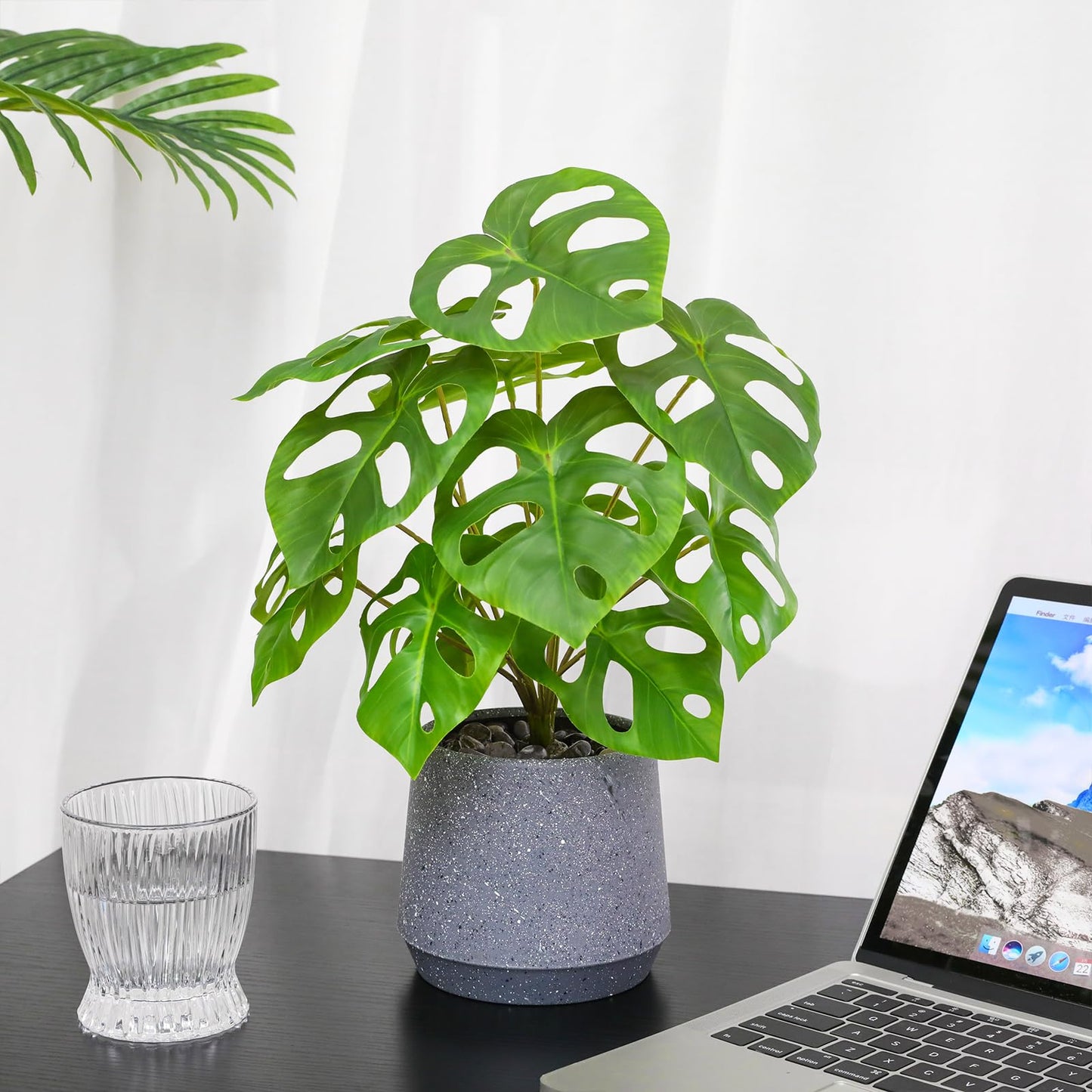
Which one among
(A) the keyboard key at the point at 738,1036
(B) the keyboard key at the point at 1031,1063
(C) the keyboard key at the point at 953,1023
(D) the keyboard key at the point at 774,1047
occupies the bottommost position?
(A) the keyboard key at the point at 738,1036

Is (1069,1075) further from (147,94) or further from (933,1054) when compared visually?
(147,94)

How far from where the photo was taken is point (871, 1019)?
0.73 meters

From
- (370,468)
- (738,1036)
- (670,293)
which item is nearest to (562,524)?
(370,468)

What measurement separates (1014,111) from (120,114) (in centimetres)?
80

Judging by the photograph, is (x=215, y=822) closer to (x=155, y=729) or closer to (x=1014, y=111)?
(x=155, y=729)

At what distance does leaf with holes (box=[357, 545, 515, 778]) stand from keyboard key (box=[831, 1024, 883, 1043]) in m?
0.27

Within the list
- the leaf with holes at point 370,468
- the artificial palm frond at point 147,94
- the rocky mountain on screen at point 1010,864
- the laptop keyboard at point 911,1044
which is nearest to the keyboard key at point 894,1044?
the laptop keyboard at point 911,1044

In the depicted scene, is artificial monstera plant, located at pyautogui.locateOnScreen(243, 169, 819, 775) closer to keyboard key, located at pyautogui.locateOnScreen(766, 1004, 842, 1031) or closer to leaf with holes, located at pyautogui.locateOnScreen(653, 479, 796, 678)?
leaf with holes, located at pyautogui.locateOnScreen(653, 479, 796, 678)

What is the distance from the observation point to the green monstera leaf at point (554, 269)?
27.1 inches

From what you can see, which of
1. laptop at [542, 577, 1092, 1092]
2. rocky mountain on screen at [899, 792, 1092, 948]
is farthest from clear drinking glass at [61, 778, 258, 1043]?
→ rocky mountain on screen at [899, 792, 1092, 948]

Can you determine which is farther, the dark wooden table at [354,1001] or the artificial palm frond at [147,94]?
the artificial palm frond at [147,94]

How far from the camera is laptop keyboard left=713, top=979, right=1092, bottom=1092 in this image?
2.16ft

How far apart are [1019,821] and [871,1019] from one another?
160 mm

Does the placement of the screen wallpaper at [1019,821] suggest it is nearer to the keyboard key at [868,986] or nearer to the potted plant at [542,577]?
the keyboard key at [868,986]
